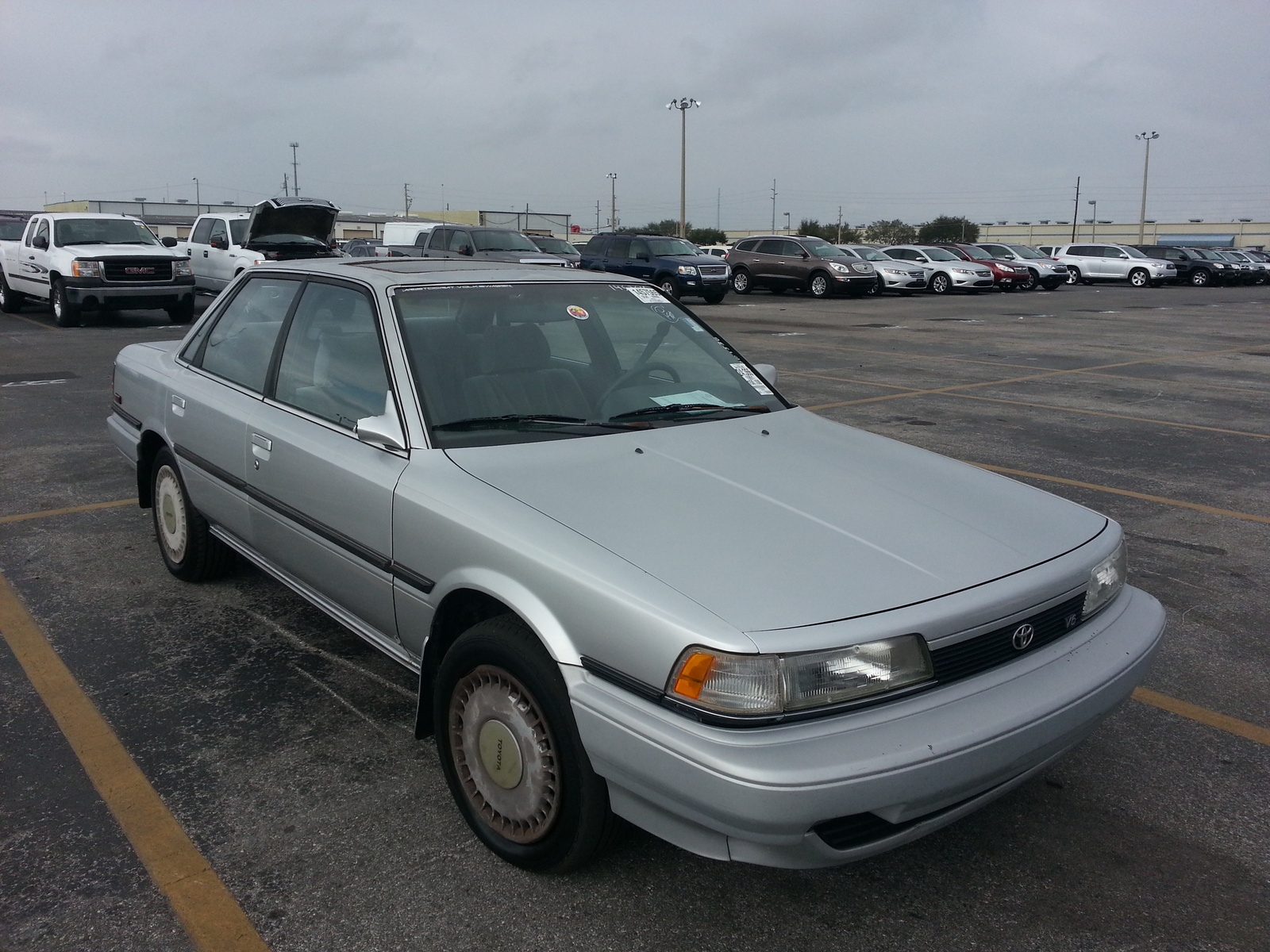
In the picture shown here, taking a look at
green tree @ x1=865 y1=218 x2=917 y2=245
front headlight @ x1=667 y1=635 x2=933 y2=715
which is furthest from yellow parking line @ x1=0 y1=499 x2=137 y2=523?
green tree @ x1=865 y1=218 x2=917 y2=245

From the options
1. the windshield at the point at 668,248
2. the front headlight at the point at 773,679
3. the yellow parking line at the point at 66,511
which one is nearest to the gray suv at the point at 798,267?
the windshield at the point at 668,248

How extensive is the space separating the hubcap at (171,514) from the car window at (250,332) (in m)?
0.57

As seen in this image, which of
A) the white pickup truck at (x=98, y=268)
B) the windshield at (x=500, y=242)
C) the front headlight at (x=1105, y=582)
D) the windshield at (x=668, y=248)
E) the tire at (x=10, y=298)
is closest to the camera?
the front headlight at (x=1105, y=582)

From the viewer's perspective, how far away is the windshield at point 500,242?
2031cm

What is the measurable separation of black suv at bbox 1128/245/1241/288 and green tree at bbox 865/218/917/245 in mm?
62848

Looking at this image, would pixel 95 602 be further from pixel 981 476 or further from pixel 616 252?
pixel 616 252

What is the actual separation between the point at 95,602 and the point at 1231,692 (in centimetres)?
463

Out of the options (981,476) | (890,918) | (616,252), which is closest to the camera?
(890,918)

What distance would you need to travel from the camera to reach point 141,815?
297 centimetres

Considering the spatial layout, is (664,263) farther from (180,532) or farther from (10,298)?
(180,532)

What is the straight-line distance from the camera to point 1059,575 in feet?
8.90

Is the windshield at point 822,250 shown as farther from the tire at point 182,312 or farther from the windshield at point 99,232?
the windshield at point 99,232

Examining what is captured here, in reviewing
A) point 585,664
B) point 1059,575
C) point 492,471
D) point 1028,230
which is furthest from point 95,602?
point 1028,230

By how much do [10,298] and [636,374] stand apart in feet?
62.2
